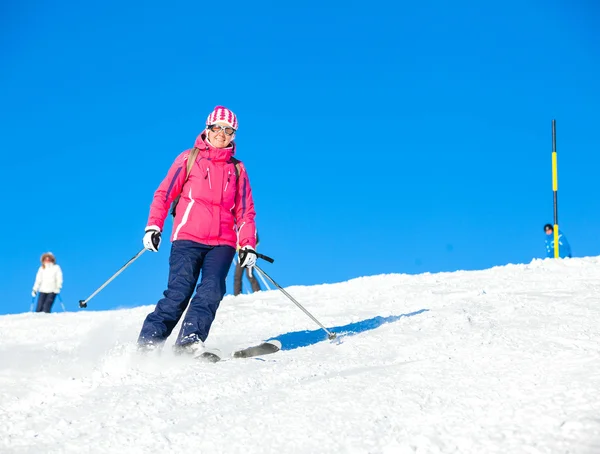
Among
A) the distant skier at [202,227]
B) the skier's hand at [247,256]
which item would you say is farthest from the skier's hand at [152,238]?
the skier's hand at [247,256]

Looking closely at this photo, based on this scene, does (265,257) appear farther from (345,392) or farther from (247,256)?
(345,392)

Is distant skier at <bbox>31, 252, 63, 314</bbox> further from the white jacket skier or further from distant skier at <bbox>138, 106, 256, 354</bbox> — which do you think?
distant skier at <bbox>138, 106, 256, 354</bbox>

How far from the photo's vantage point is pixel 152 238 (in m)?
5.07

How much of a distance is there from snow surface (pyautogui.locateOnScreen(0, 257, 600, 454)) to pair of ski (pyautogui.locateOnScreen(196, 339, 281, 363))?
0.56 feet

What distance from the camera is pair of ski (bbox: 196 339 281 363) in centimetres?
457

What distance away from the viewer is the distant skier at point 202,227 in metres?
5.00

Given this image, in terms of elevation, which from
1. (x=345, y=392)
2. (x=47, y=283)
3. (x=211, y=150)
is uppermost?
(x=47, y=283)

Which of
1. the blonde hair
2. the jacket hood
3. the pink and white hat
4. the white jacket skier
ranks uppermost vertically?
the blonde hair

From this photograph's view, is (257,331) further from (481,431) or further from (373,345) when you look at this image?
(481,431)

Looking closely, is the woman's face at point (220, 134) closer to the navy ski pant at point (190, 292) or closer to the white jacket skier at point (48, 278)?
the navy ski pant at point (190, 292)

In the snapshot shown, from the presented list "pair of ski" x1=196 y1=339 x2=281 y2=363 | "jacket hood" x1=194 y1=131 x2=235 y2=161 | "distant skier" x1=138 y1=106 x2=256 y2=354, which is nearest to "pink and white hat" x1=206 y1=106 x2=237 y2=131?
"distant skier" x1=138 y1=106 x2=256 y2=354

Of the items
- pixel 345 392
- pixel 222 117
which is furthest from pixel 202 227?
pixel 345 392

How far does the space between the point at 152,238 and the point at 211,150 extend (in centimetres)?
88

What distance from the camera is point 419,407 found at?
9.89 ft
